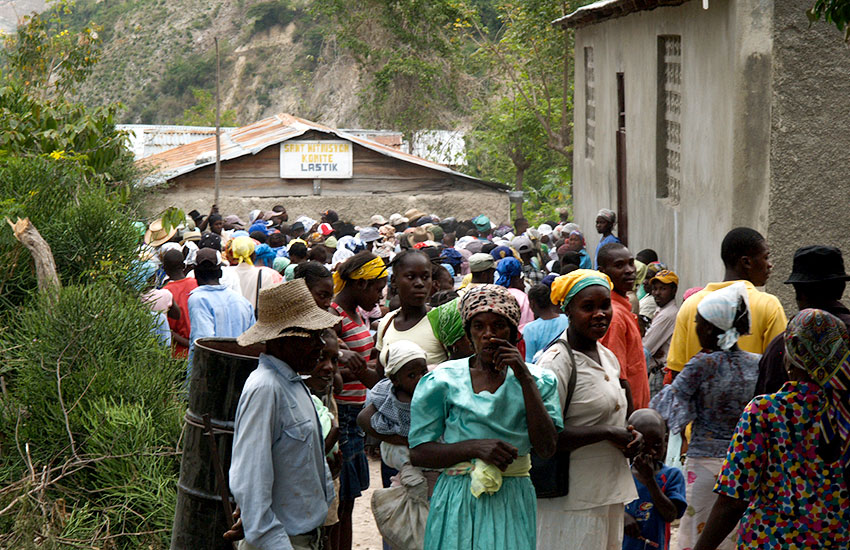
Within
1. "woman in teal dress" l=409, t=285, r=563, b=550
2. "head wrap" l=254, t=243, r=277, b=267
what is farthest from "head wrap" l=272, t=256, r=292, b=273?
"woman in teal dress" l=409, t=285, r=563, b=550

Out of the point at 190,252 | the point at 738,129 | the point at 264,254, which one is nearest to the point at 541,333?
the point at 738,129

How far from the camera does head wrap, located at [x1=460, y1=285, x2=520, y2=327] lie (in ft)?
12.3

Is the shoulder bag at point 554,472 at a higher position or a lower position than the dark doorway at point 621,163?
lower

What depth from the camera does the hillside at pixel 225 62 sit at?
2141 inches

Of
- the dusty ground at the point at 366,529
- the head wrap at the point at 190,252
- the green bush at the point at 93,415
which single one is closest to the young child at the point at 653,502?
the dusty ground at the point at 366,529

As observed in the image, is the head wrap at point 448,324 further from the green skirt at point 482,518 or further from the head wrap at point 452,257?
the head wrap at point 452,257

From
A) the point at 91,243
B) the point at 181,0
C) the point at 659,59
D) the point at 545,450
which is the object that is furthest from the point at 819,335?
the point at 181,0

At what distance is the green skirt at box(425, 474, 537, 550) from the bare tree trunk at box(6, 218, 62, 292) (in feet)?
12.0

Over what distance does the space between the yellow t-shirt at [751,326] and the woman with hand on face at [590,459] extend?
3.59ft

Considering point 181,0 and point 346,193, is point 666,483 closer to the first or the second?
point 346,193

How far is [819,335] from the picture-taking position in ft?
10.7

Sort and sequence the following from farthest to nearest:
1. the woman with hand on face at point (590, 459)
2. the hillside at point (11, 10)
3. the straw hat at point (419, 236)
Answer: the hillside at point (11, 10)
the straw hat at point (419, 236)
the woman with hand on face at point (590, 459)

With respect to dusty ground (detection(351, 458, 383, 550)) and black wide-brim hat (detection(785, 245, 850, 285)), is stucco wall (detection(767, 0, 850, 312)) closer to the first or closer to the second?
black wide-brim hat (detection(785, 245, 850, 285))

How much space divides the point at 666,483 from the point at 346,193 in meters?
17.2
